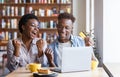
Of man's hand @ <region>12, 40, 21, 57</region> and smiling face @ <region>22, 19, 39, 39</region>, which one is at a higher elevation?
smiling face @ <region>22, 19, 39, 39</region>

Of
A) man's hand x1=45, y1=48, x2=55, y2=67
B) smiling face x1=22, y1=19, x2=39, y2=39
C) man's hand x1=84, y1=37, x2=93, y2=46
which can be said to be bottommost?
man's hand x1=45, y1=48, x2=55, y2=67

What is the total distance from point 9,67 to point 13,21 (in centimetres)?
386

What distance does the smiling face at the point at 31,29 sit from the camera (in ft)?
8.74

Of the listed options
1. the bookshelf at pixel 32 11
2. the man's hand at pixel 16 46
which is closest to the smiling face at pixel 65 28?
the man's hand at pixel 16 46

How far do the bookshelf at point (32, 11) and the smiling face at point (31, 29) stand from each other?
354 cm

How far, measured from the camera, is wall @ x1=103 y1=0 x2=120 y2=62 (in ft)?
10.1

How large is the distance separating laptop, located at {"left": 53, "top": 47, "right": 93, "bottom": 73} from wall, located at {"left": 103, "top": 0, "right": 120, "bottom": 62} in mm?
1114

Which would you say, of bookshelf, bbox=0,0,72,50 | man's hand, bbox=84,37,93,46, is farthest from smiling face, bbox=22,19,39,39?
bookshelf, bbox=0,0,72,50

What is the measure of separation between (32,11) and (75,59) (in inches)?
176

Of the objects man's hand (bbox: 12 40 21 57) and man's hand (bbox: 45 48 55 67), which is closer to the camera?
man's hand (bbox: 45 48 55 67)

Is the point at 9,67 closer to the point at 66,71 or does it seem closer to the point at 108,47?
the point at 66,71

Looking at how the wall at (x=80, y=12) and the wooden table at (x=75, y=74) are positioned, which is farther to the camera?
the wall at (x=80, y=12)

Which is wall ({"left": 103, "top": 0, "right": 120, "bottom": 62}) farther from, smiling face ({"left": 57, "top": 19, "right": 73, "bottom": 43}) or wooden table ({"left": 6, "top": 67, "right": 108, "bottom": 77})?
wooden table ({"left": 6, "top": 67, "right": 108, "bottom": 77})

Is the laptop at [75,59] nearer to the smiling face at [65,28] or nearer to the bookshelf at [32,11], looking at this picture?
the smiling face at [65,28]
